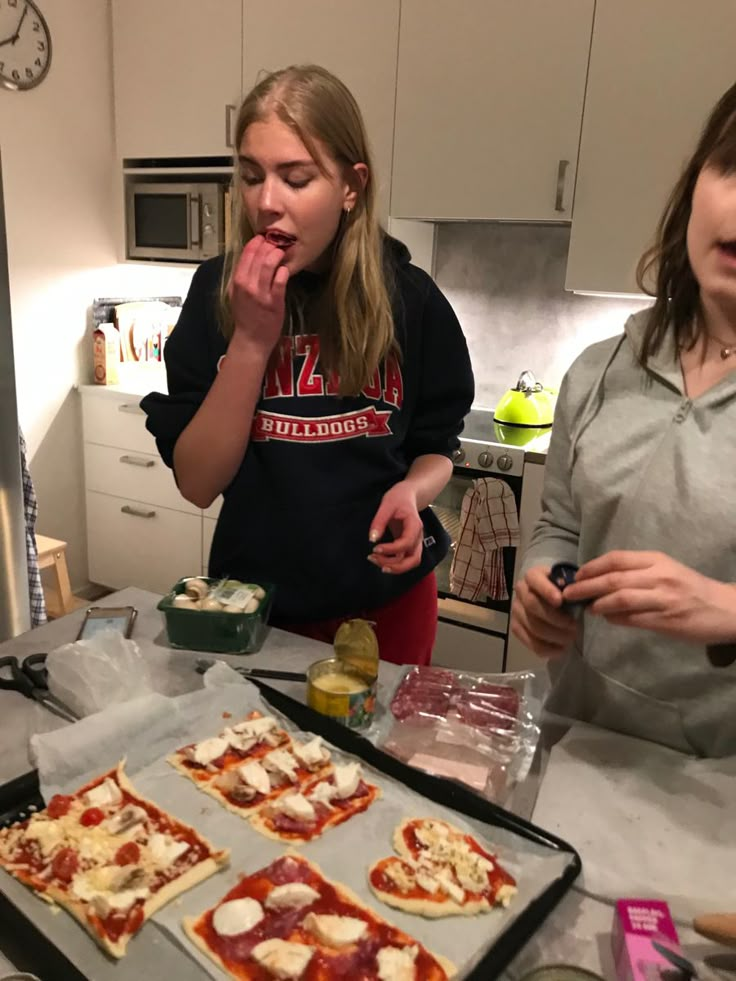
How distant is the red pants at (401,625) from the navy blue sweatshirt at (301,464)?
0.07 feet

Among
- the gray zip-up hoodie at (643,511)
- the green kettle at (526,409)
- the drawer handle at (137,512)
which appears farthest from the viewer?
the drawer handle at (137,512)

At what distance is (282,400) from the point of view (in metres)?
1.20

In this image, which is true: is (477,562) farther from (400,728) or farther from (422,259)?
(400,728)

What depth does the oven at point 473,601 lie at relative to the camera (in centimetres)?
227

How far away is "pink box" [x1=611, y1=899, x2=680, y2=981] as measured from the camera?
0.62m

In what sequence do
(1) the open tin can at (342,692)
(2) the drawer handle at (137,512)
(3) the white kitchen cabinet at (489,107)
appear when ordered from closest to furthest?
(1) the open tin can at (342,692) < (3) the white kitchen cabinet at (489,107) < (2) the drawer handle at (137,512)

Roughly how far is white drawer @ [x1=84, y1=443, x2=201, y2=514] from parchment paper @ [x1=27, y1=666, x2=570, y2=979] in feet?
6.39

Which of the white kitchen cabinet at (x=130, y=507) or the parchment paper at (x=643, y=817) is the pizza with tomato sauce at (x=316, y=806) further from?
the white kitchen cabinet at (x=130, y=507)

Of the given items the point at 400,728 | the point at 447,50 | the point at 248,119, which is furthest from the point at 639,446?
the point at 447,50

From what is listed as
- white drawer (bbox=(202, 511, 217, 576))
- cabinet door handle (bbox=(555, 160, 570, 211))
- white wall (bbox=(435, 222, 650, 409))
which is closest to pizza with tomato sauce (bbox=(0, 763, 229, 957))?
cabinet door handle (bbox=(555, 160, 570, 211))

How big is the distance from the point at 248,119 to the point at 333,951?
104cm

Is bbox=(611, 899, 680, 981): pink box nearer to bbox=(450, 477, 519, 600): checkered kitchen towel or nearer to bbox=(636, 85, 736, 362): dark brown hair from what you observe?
bbox=(636, 85, 736, 362): dark brown hair

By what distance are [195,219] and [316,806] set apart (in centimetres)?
241

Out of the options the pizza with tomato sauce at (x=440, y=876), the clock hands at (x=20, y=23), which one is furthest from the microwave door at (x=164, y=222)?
the pizza with tomato sauce at (x=440, y=876)
